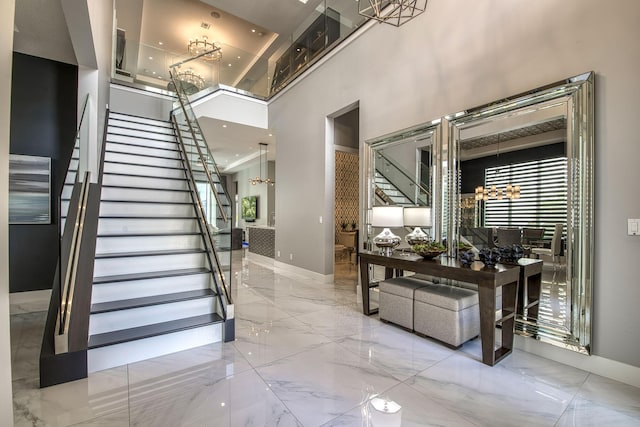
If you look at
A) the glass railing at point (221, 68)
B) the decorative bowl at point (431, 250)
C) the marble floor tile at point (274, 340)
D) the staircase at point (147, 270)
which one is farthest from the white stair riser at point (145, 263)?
the glass railing at point (221, 68)

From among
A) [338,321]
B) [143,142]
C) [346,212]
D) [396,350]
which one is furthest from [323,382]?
[346,212]

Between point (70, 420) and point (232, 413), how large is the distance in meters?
0.99

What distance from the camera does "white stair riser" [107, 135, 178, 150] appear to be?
5704 millimetres

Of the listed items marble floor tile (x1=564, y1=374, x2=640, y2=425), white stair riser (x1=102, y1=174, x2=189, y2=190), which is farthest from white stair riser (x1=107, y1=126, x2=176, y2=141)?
marble floor tile (x1=564, y1=374, x2=640, y2=425)

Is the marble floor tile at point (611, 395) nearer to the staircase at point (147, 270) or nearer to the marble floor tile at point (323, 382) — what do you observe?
the marble floor tile at point (323, 382)

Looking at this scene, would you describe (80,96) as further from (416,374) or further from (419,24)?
(416,374)

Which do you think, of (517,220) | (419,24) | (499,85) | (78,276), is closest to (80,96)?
(78,276)

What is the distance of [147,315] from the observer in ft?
9.43

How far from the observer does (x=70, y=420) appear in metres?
1.85

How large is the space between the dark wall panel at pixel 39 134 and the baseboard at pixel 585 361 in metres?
6.11

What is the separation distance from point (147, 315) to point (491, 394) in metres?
3.00

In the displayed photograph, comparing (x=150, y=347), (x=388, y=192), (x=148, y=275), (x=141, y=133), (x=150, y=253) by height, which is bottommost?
(x=150, y=347)

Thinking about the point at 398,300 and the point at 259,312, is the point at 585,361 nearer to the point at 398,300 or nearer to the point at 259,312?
the point at 398,300

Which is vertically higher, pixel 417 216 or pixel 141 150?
pixel 141 150
